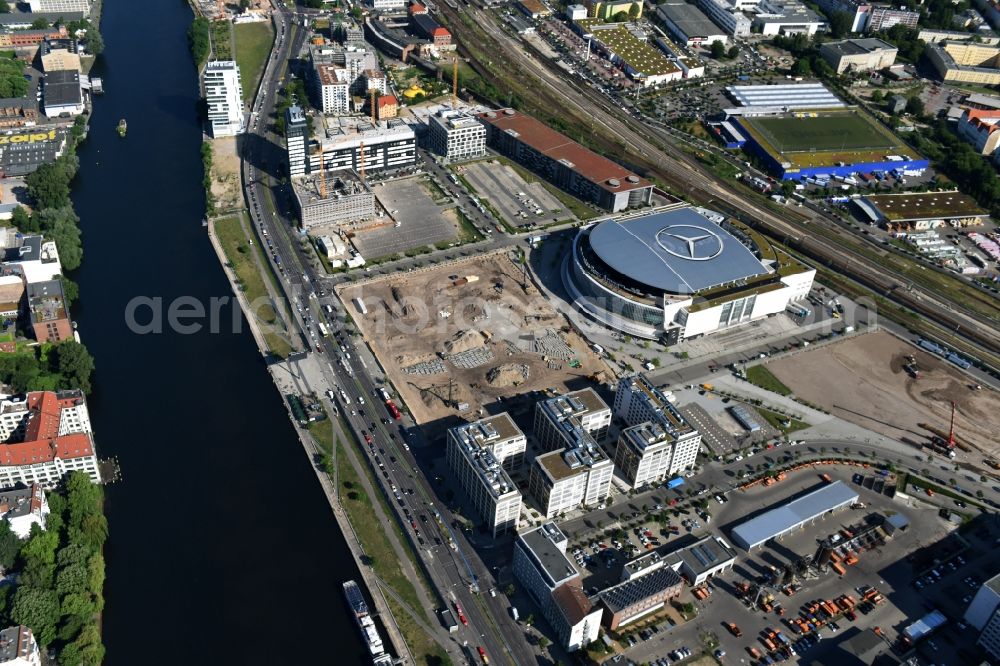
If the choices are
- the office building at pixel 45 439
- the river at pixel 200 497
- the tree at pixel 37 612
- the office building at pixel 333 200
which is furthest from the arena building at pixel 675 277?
the tree at pixel 37 612

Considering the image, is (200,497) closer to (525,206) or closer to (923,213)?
(525,206)

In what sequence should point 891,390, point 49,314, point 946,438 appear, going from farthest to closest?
1. point 891,390
2. point 49,314
3. point 946,438

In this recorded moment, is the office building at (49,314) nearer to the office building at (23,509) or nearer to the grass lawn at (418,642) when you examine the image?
the office building at (23,509)

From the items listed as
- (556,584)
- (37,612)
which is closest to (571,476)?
(556,584)

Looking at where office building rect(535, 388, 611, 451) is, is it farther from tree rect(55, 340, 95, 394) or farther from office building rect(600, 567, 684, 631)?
tree rect(55, 340, 95, 394)

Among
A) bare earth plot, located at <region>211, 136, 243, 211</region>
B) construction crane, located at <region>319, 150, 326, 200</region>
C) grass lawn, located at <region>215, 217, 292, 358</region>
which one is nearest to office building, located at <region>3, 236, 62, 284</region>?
grass lawn, located at <region>215, 217, 292, 358</region>

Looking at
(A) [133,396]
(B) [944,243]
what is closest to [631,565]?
(A) [133,396]

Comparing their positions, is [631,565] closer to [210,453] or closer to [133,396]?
[210,453]
